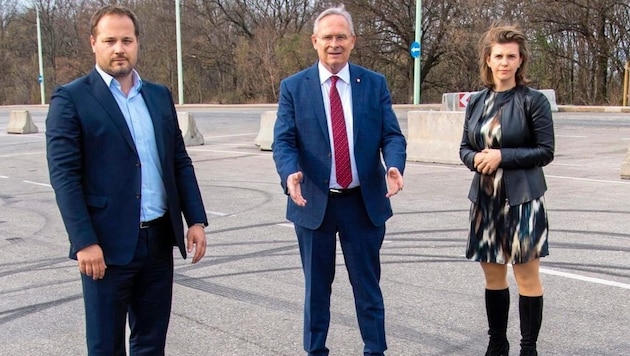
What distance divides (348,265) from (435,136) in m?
9.62

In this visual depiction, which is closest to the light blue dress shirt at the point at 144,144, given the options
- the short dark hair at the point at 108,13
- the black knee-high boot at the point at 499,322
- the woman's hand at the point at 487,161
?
the short dark hair at the point at 108,13

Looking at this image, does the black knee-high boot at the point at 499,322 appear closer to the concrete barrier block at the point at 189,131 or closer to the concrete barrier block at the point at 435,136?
the concrete barrier block at the point at 435,136

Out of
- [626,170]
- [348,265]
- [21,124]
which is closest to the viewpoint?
[348,265]

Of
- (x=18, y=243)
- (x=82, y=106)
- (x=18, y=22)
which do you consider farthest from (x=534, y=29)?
(x=18, y=22)

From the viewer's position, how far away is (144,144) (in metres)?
3.14

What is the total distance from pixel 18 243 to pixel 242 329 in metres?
3.84

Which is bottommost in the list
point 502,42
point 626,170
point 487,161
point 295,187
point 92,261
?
point 626,170

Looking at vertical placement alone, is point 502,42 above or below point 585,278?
above

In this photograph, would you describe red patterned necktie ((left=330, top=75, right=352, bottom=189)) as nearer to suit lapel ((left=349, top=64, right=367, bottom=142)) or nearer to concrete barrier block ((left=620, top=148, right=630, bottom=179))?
suit lapel ((left=349, top=64, right=367, bottom=142))

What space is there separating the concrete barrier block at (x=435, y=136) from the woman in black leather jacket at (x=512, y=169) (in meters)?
8.71

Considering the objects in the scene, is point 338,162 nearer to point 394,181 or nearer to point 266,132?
point 394,181

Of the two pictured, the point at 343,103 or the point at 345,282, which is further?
the point at 345,282

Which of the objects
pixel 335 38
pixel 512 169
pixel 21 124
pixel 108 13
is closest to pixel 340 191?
pixel 335 38

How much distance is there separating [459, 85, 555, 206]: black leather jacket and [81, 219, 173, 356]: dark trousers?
1892mm
